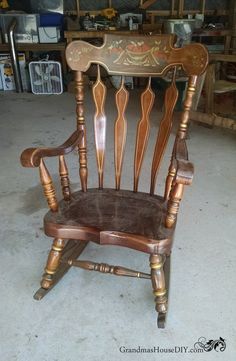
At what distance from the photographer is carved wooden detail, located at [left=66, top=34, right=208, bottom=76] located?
1257 millimetres

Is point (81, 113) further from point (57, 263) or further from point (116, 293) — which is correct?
point (116, 293)

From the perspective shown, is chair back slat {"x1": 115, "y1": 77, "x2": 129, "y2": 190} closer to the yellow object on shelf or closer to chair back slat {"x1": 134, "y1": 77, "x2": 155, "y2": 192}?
chair back slat {"x1": 134, "y1": 77, "x2": 155, "y2": 192}

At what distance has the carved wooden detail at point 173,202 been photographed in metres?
1.08

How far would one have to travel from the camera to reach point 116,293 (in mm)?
1391

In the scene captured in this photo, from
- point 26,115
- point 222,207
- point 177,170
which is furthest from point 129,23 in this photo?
point 177,170

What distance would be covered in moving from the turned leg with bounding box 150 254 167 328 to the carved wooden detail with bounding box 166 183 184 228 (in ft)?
0.43

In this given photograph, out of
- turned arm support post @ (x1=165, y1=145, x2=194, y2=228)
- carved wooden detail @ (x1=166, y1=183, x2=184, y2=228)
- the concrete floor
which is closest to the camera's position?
turned arm support post @ (x1=165, y1=145, x2=194, y2=228)

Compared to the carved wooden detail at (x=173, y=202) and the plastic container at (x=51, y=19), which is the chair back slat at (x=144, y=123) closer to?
the carved wooden detail at (x=173, y=202)

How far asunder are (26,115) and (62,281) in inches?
107

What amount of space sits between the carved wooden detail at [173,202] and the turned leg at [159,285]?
5.2 inches

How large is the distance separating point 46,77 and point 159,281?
155 inches

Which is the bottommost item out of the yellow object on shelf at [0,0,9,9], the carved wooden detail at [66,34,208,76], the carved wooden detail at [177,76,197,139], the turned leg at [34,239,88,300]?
the turned leg at [34,239,88,300]

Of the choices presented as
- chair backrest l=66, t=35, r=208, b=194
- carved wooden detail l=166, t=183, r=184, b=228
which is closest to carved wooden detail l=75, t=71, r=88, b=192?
chair backrest l=66, t=35, r=208, b=194

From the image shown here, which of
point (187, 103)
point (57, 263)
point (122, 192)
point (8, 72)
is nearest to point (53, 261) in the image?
point (57, 263)
